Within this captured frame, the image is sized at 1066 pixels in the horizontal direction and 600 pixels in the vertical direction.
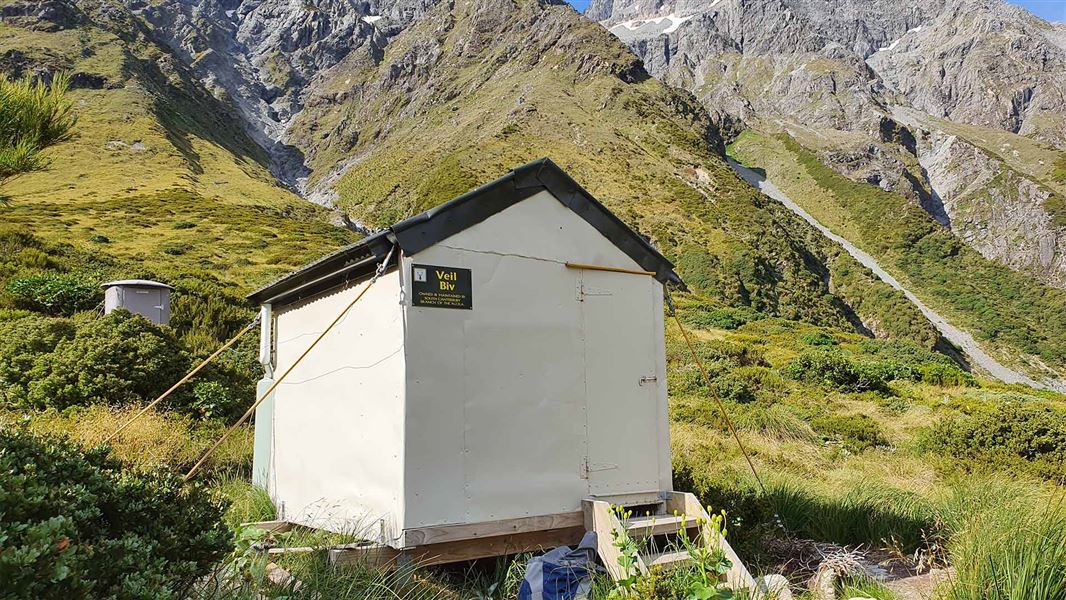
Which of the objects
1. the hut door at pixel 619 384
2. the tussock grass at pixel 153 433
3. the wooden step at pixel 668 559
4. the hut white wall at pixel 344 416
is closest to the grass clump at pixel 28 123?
the hut white wall at pixel 344 416

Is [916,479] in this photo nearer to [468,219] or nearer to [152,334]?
[468,219]

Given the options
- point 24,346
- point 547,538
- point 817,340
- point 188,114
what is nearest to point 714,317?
point 817,340

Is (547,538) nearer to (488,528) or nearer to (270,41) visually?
(488,528)

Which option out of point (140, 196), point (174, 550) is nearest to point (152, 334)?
point (174, 550)

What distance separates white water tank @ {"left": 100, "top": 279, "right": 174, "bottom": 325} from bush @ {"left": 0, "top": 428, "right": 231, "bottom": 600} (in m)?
11.9

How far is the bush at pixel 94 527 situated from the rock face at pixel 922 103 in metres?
107

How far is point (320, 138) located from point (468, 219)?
12660 centimetres

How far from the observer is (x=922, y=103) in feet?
612

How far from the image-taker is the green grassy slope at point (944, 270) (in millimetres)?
59312

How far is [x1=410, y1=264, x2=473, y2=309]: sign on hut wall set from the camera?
5855 millimetres

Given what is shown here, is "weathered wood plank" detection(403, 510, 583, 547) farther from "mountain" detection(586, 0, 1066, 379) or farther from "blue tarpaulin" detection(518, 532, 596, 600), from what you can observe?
"mountain" detection(586, 0, 1066, 379)

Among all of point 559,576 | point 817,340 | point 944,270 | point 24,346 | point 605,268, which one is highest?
point 944,270

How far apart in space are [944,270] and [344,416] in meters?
76.6

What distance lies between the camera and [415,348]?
5.72 meters
